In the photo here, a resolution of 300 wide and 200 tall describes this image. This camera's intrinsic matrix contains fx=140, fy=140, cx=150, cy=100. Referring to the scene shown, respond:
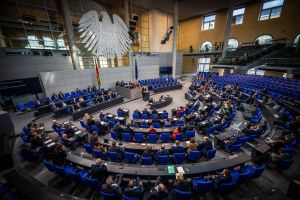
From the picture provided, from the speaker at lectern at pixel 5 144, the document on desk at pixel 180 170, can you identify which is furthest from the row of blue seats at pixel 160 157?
the speaker at lectern at pixel 5 144

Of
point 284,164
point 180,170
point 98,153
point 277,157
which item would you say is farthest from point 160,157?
point 284,164

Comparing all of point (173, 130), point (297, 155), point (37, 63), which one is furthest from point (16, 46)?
point (297, 155)

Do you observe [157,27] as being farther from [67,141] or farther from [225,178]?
[225,178]

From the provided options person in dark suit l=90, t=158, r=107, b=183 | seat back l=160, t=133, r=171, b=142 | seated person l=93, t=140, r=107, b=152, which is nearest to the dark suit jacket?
person in dark suit l=90, t=158, r=107, b=183

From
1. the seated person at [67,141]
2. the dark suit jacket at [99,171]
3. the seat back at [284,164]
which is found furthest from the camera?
the seated person at [67,141]

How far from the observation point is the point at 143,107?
12.8 m

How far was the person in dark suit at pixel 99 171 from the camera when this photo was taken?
4438 mm

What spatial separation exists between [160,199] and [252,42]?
26439 mm

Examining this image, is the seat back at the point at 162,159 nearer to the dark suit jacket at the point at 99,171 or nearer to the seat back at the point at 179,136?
the seat back at the point at 179,136

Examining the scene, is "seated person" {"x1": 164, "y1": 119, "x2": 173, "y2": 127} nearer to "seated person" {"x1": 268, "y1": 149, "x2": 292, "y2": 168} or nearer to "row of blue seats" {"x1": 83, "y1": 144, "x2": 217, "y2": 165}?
"row of blue seats" {"x1": 83, "y1": 144, "x2": 217, "y2": 165}

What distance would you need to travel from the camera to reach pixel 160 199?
3834 millimetres

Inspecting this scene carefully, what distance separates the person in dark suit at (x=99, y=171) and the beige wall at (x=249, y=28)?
86.6 feet

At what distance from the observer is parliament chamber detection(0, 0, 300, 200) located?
461 centimetres

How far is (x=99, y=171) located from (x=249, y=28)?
2749cm
